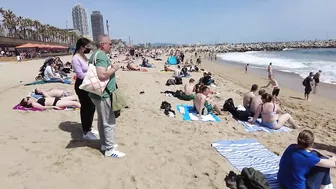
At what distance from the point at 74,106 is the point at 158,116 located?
205 cm

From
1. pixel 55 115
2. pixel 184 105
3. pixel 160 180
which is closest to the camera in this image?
pixel 160 180

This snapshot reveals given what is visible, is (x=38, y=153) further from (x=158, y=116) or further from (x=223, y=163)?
(x=158, y=116)

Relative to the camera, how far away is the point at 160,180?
325cm

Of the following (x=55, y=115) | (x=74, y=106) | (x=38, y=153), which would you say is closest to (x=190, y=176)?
(x=38, y=153)

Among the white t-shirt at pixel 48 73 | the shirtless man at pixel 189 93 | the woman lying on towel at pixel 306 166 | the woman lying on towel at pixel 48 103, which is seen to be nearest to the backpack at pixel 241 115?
the shirtless man at pixel 189 93

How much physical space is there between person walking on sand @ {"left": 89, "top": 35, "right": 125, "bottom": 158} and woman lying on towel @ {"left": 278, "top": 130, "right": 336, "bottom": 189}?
2305 mm

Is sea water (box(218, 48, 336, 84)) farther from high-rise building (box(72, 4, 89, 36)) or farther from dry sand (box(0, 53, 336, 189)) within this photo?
high-rise building (box(72, 4, 89, 36))

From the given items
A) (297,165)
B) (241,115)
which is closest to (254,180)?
(297,165)

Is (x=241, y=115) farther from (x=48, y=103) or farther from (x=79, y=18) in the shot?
(x=79, y=18)

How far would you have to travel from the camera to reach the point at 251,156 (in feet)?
13.9

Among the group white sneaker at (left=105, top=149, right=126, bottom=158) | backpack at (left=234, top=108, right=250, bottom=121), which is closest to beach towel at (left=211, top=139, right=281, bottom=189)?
backpack at (left=234, top=108, right=250, bottom=121)

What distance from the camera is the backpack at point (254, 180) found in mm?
3114

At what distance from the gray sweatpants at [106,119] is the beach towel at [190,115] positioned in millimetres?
2842

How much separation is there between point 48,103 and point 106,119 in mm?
3221
